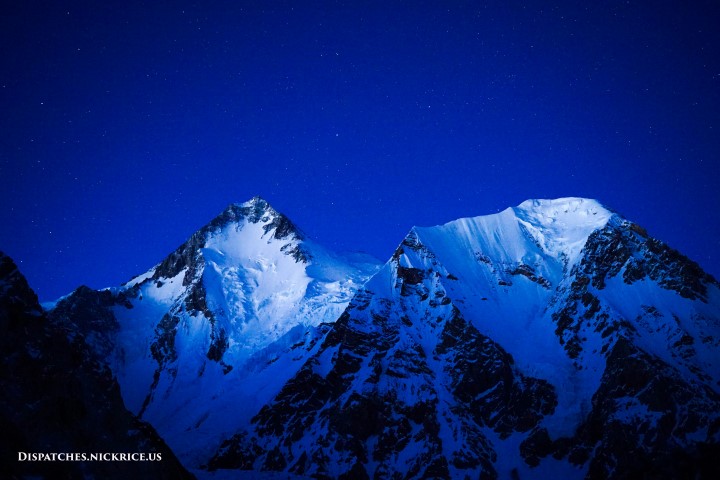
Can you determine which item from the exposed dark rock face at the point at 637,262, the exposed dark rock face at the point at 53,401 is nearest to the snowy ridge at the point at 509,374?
the exposed dark rock face at the point at 637,262

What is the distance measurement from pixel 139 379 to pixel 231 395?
4283 cm

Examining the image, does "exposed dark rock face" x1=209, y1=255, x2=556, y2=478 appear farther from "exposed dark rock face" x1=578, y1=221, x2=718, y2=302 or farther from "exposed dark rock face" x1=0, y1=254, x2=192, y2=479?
"exposed dark rock face" x1=0, y1=254, x2=192, y2=479

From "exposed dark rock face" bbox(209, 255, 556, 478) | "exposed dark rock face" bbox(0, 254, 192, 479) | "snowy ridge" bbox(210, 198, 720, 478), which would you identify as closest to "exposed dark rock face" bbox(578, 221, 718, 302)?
"snowy ridge" bbox(210, 198, 720, 478)

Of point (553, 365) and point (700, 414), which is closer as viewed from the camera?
point (700, 414)

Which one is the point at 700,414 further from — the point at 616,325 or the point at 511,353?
the point at 511,353

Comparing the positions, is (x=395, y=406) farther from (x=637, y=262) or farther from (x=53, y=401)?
(x=53, y=401)

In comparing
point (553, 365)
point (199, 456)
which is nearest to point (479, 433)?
point (553, 365)

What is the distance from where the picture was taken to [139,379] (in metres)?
198

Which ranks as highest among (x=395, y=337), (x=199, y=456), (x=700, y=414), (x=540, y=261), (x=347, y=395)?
(x=540, y=261)

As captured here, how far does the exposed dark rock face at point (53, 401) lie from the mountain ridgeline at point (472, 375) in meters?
37.5

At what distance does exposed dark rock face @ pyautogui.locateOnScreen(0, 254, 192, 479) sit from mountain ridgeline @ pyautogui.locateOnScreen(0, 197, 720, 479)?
37491 mm

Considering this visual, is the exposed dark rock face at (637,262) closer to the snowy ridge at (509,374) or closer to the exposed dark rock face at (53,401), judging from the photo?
the snowy ridge at (509,374)

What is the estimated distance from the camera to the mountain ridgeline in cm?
13325

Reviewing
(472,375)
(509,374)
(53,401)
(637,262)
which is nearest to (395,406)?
(472,375)
